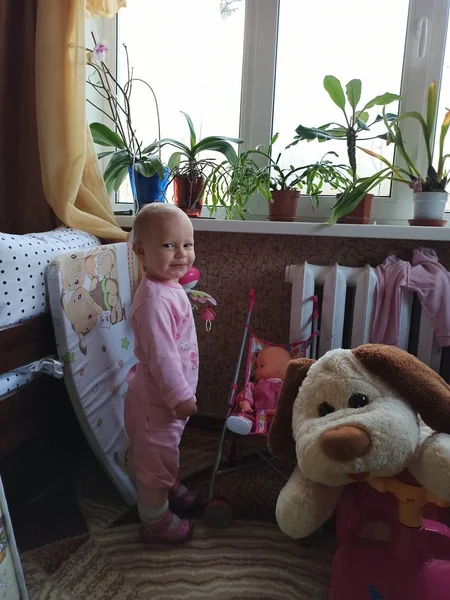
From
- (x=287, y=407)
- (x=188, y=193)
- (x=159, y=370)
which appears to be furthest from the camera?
(x=188, y=193)

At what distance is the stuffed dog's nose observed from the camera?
2.63 feet

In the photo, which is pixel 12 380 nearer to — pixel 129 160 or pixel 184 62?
pixel 129 160

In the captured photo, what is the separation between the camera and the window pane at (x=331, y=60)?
1.66 meters

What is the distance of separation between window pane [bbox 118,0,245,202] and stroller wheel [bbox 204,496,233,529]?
1.36 meters

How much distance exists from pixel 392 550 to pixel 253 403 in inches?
22.5

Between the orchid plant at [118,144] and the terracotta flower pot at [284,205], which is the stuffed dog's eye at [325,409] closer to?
the terracotta flower pot at [284,205]

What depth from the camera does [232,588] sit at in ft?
3.56

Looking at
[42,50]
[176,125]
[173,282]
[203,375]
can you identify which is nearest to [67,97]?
[42,50]

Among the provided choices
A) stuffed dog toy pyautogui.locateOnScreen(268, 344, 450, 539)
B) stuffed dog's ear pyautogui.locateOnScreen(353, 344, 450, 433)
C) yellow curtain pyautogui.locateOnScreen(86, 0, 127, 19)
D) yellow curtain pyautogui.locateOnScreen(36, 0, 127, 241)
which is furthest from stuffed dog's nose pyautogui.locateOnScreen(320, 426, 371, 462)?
yellow curtain pyautogui.locateOnScreen(86, 0, 127, 19)

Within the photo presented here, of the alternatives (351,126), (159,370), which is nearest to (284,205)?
(351,126)

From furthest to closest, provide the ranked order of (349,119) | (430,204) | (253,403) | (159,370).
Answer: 1. (349,119)
2. (430,204)
3. (253,403)
4. (159,370)

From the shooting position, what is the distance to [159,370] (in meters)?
1.14

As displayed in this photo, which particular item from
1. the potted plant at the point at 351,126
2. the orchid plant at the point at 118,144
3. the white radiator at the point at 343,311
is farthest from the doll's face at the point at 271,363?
the orchid plant at the point at 118,144

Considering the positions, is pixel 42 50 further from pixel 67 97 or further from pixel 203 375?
pixel 203 375
